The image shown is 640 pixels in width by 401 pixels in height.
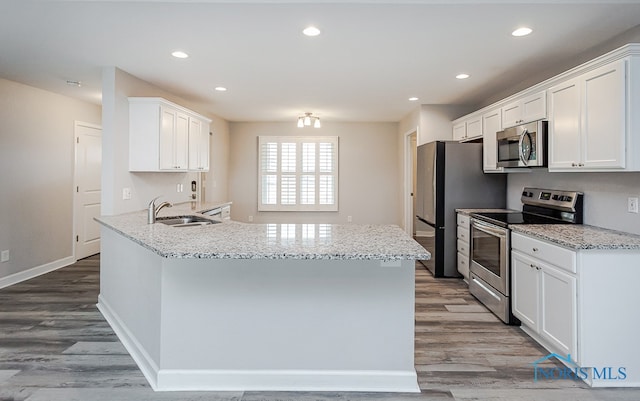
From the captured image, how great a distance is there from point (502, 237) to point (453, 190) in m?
1.45

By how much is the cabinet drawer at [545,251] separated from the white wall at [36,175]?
17.3 feet

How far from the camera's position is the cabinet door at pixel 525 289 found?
279cm

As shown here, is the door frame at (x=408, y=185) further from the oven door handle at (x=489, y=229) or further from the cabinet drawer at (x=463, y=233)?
the oven door handle at (x=489, y=229)

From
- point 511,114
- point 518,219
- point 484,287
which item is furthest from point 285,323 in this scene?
point 511,114

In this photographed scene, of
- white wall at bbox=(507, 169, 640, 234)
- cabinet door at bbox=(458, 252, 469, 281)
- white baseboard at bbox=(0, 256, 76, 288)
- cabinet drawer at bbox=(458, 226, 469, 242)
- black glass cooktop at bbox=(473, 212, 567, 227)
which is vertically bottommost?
white baseboard at bbox=(0, 256, 76, 288)

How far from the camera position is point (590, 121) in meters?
2.65

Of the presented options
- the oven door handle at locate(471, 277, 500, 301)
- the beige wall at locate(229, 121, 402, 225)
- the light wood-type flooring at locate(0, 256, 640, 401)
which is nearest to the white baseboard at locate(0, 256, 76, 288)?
the light wood-type flooring at locate(0, 256, 640, 401)

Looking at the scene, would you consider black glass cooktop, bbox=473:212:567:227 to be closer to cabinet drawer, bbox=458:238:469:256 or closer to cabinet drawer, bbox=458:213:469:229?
cabinet drawer, bbox=458:213:469:229

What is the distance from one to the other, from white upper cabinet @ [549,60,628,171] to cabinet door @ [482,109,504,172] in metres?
0.96

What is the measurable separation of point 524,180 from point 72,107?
5.91 meters

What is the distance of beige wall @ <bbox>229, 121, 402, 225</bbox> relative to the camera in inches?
293

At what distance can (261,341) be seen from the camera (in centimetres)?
226

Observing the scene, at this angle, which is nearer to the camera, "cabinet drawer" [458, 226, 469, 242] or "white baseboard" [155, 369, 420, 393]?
"white baseboard" [155, 369, 420, 393]

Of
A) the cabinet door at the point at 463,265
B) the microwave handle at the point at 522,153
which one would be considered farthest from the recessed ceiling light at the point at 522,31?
the cabinet door at the point at 463,265
